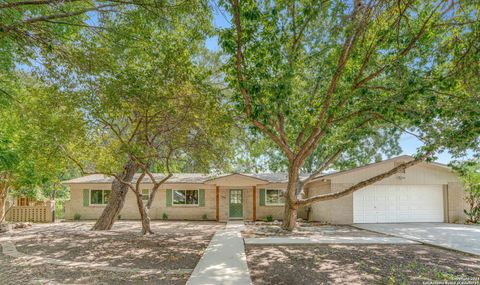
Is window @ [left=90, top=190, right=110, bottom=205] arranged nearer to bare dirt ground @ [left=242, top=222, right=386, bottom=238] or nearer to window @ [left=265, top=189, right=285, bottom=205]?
window @ [left=265, top=189, right=285, bottom=205]

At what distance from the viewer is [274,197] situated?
19250 millimetres

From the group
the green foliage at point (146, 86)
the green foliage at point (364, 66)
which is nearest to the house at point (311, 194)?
the green foliage at point (364, 66)

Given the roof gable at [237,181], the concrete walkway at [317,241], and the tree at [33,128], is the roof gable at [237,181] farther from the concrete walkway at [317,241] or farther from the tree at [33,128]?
the tree at [33,128]

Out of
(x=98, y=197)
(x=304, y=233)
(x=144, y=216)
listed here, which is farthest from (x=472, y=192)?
(x=98, y=197)

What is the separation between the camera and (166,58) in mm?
8430

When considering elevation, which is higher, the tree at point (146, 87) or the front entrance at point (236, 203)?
the tree at point (146, 87)

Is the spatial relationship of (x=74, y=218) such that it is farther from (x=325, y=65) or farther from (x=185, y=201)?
(x=325, y=65)

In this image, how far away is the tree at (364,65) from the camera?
25.2 feet

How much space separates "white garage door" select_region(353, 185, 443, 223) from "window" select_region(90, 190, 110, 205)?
15249mm

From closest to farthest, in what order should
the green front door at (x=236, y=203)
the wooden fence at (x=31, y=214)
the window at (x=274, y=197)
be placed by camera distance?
1. the wooden fence at (x=31, y=214)
2. the green front door at (x=236, y=203)
3. the window at (x=274, y=197)

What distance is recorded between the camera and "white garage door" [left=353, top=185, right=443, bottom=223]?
16.8 meters

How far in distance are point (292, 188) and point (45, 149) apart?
31.1 ft

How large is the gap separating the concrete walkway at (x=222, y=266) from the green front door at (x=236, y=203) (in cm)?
900

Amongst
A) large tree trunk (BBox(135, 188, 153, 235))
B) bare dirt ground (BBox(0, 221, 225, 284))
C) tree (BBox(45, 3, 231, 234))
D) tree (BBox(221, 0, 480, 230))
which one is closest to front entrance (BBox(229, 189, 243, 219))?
bare dirt ground (BBox(0, 221, 225, 284))
